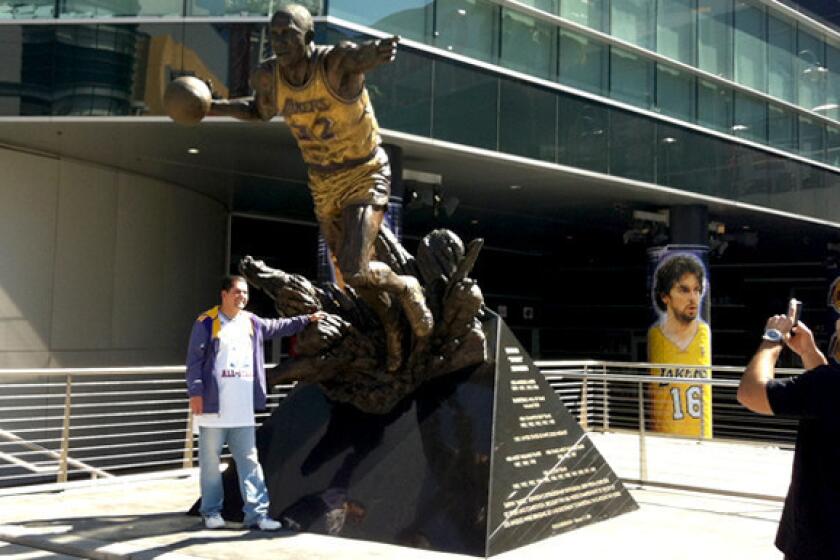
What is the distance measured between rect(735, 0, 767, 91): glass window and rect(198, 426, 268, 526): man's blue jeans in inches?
666

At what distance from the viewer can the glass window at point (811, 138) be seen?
21859mm

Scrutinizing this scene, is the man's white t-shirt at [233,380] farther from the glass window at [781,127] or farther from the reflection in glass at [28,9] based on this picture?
the glass window at [781,127]

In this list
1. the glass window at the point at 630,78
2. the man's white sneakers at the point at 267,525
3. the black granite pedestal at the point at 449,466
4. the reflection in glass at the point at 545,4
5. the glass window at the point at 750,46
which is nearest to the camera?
the black granite pedestal at the point at 449,466

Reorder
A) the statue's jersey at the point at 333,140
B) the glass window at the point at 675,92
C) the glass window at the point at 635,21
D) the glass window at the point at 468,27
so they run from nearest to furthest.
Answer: the statue's jersey at the point at 333,140 < the glass window at the point at 468,27 < the glass window at the point at 635,21 < the glass window at the point at 675,92

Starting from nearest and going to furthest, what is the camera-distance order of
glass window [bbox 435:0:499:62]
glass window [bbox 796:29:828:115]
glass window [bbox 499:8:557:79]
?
1. glass window [bbox 435:0:499:62]
2. glass window [bbox 499:8:557:79]
3. glass window [bbox 796:29:828:115]

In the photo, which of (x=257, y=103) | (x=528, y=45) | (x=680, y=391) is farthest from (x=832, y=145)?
(x=257, y=103)

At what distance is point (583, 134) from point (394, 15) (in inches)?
176

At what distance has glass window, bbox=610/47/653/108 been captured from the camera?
17.5 metres

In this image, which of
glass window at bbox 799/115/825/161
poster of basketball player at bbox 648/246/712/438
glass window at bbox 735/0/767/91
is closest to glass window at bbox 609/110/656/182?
poster of basketball player at bbox 648/246/712/438

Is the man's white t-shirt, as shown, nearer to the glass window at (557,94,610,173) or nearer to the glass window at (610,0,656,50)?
the glass window at (557,94,610,173)

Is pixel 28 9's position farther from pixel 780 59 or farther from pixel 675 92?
pixel 780 59

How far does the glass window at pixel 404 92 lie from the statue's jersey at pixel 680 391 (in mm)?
7686

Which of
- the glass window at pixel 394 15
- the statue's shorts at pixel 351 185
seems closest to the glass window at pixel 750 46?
the glass window at pixel 394 15

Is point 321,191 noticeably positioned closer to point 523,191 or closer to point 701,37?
point 523,191
